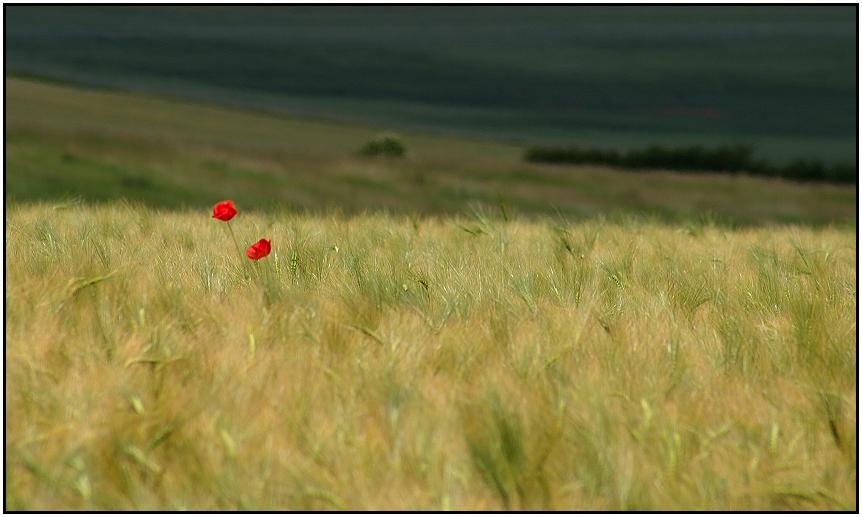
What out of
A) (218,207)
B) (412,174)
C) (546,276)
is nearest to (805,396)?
(546,276)

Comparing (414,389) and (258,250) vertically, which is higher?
(258,250)

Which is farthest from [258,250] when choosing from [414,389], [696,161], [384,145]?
[696,161]

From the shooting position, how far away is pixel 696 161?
24953 mm

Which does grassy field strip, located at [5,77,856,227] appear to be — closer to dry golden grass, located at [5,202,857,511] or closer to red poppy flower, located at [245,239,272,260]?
red poppy flower, located at [245,239,272,260]

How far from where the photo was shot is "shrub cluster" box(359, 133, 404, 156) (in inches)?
953

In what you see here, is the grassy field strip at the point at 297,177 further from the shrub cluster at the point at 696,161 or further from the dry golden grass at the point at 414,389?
the dry golden grass at the point at 414,389

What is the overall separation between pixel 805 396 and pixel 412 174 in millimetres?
16785

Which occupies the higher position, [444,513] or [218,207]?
[218,207]

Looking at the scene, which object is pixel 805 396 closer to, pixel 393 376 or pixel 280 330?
pixel 393 376

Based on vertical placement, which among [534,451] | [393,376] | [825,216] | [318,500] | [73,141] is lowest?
[318,500]

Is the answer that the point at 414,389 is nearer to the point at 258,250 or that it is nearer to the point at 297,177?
the point at 258,250

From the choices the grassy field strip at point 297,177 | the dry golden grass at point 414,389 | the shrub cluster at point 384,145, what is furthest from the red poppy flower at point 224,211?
the shrub cluster at point 384,145

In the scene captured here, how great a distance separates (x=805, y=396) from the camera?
1459 mm

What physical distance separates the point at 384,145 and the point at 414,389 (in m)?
23.4
